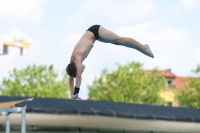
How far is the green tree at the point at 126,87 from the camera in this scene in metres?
68.6

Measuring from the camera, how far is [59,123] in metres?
39.1

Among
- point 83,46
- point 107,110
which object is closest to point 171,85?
point 107,110

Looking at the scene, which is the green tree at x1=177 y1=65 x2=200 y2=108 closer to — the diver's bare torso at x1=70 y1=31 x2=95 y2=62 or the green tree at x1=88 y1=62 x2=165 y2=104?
the green tree at x1=88 y1=62 x2=165 y2=104

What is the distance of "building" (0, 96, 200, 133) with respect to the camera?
1412 inches

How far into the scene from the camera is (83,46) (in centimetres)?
1183

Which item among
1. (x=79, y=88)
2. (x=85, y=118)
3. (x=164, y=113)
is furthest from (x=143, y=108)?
(x=79, y=88)

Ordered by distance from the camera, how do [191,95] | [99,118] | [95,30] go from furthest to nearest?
1. [191,95]
2. [99,118]
3. [95,30]

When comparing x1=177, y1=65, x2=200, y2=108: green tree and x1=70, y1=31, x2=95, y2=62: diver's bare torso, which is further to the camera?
x1=177, y1=65, x2=200, y2=108: green tree

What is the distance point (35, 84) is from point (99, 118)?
33946mm

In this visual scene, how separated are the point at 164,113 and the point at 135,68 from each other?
3068 centimetres

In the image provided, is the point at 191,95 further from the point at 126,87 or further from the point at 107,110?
the point at 107,110

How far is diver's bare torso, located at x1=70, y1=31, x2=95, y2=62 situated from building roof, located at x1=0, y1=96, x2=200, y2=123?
2254 cm

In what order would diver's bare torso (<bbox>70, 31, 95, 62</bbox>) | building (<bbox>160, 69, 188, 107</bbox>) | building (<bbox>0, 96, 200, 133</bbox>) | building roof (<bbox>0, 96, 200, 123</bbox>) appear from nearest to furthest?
diver's bare torso (<bbox>70, 31, 95, 62</bbox>), building roof (<bbox>0, 96, 200, 123</bbox>), building (<bbox>0, 96, 200, 133</bbox>), building (<bbox>160, 69, 188, 107</bbox>)

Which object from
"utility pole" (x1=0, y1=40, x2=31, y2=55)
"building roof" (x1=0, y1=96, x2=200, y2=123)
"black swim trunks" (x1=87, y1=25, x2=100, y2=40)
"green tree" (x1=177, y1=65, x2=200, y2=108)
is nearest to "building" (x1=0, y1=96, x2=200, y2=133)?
"building roof" (x1=0, y1=96, x2=200, y2=123)
